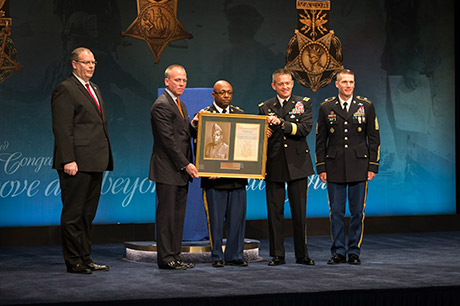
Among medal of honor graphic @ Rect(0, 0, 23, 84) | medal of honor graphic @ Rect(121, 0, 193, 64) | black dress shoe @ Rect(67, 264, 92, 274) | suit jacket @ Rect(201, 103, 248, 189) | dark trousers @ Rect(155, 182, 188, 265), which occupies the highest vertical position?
medal of honor graphic @ Rect(121, 0, 193, 64)

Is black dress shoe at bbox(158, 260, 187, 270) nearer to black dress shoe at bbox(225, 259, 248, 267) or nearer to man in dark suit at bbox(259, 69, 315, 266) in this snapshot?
black dress shoe at bbox(225, 259, 248, 267)

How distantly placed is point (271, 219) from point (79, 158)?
156 centimetres

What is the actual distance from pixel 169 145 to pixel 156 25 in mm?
2600

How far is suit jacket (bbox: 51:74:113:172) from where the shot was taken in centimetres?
482

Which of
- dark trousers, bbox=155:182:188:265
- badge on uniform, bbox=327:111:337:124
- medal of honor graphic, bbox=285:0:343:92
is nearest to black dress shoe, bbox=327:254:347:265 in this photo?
badge on uniform, bbox=327:111:337:124

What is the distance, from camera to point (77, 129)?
492 centimetres

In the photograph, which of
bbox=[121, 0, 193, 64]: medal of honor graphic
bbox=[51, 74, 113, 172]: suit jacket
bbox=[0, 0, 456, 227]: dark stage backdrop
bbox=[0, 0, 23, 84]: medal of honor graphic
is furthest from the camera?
bbox=[121, 0, 193, 64]: medal of honor graphic

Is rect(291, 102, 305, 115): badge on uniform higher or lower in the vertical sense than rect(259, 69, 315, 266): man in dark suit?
higher

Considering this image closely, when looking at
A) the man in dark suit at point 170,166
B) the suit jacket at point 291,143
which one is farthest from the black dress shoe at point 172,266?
the suit jacket at point 291,143

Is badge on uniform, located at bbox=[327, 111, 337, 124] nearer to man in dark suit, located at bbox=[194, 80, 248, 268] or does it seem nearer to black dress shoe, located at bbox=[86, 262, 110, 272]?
man in dark suit, located at bbox=[194, 80, 248, 268]

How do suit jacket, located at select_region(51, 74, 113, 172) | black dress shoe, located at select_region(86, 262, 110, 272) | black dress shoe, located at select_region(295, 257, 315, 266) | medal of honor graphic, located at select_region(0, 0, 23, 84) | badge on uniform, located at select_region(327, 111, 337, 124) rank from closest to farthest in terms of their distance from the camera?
suit jacket, located at select_region(51, 74, 113, 172)
black dress shoe, located at select_region(86, 262, 110, 272)
black dress shoe, located at select_region(295, 257, 315, 266)
badge on uniform, located at select_region(327, 111, 337, 124)
medal of honor graphic, located at select_region(0, 0, 23, 84)

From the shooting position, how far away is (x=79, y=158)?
16.0 feet

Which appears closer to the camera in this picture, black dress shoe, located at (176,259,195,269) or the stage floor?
the stage floor

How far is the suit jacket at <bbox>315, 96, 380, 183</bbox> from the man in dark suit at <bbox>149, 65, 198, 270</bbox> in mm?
1115
